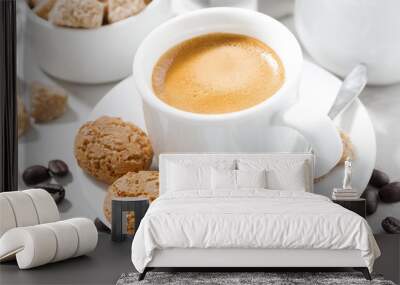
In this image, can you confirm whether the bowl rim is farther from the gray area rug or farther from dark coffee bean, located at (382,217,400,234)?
dark coffee bean, located at (382,217,400,234)

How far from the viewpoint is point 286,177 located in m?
5.29

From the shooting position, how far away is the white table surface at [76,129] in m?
5.62

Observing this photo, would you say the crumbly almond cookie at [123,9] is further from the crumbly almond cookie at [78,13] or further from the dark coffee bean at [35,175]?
the dark coffee bean at [35,175]

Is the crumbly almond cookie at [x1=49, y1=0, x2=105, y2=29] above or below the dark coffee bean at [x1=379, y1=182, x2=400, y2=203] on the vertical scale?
above

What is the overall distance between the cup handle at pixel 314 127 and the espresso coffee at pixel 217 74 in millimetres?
395

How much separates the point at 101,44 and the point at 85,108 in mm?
591

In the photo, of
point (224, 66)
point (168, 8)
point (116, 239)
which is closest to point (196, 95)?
point (224, 66)

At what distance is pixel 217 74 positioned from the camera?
5.41 metres

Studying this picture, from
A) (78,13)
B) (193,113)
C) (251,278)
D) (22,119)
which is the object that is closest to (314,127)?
(193,113)

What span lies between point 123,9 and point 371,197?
255 cm

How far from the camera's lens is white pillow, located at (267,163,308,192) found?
5.27 m

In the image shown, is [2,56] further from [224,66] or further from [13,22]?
[224,66]

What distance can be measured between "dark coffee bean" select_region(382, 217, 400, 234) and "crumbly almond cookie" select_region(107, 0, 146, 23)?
2.68 meters

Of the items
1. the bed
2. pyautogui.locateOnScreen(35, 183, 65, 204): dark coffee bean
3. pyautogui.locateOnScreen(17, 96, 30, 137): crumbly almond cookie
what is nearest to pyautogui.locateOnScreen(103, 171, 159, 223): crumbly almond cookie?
pyautogui.locateOnScreen(35, 183, 65, 204): dark coffee bean
